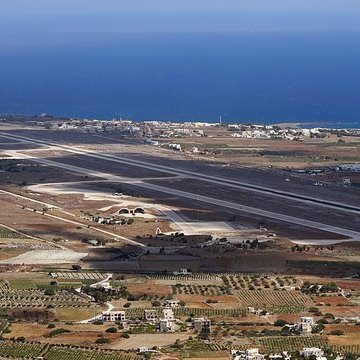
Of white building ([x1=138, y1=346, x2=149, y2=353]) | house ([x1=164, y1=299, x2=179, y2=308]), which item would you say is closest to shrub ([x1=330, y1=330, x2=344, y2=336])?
white building ([x1=138, y1=346, x2=149, y2=353])

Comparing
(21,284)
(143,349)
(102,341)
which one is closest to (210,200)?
(21,284)

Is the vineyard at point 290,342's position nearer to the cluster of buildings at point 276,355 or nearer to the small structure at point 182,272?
the cluster of buildings at point 276,355

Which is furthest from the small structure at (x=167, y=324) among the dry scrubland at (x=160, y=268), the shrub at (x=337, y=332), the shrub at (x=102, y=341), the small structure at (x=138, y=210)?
the small structure at (x=138, y=210)

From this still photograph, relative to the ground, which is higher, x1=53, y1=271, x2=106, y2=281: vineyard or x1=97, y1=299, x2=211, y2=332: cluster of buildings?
x1=97, y1=299, x2=211, y2=332: cluster of buildings

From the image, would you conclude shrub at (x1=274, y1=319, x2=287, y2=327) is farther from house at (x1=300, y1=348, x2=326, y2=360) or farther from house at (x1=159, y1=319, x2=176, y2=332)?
house at (x1=300, y1=348, x2=326, y2=360)

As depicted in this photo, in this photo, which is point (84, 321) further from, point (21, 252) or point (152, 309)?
point (21, 252)

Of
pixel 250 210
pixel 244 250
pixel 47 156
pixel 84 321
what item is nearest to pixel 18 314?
pixel 84 321
